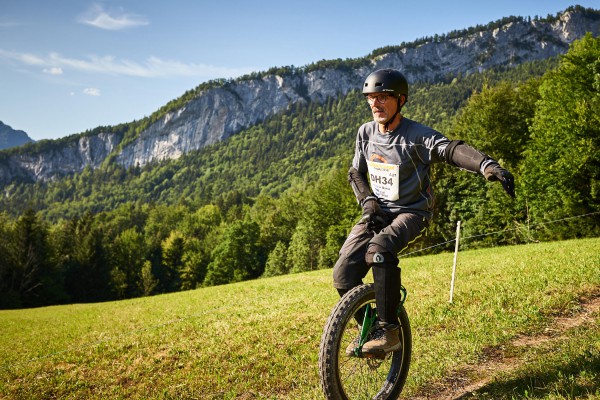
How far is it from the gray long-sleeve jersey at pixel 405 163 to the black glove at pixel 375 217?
0.20 m

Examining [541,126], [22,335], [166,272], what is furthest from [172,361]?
[166,272]

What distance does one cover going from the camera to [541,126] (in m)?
32.0

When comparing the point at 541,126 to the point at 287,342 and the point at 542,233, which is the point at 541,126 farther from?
the point at 287,342

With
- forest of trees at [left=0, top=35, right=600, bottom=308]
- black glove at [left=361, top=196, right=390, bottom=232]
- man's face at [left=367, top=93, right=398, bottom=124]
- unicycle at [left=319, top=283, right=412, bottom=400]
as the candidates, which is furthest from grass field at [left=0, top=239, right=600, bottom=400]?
forest of trees at [left=0, top=35, right=600, bottom=308]

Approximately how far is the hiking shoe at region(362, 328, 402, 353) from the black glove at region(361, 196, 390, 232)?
3.39 feet

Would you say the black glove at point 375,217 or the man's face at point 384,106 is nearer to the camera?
the black glove at point 375,217

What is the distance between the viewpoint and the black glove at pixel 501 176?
3385 mm

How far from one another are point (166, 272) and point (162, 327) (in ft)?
303

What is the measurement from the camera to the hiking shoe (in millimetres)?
3836

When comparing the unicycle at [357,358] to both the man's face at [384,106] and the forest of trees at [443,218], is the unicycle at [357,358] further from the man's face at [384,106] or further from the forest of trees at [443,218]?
the forest of trees at [443,218]

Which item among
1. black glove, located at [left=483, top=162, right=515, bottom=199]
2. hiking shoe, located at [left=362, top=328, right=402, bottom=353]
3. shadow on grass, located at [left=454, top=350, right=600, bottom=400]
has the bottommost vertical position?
shadow on grass, located at [left=454, top=350, right=600, bottom=400]

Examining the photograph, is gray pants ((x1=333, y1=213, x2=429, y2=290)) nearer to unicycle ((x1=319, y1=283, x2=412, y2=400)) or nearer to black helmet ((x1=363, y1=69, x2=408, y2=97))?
unicycle ((x1=319, y1=283, x2=412, y2=400))

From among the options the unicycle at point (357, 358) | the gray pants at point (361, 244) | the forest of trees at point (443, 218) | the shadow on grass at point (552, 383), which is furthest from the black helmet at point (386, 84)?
the forest of trees at point (443, 218)

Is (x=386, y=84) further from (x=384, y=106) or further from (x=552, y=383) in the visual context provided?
(x=552, y=383)
